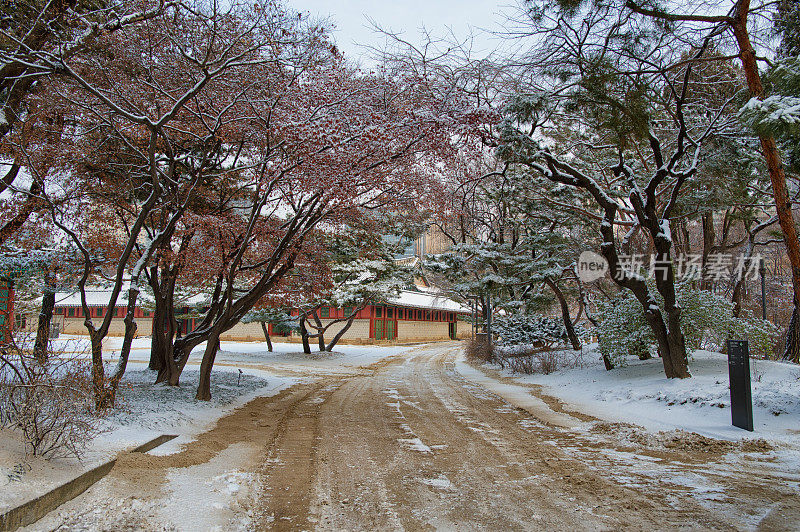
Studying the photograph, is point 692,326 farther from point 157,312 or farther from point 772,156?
point 157,312

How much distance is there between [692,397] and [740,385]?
1797mm

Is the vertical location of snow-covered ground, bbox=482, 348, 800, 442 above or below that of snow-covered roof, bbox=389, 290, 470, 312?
below

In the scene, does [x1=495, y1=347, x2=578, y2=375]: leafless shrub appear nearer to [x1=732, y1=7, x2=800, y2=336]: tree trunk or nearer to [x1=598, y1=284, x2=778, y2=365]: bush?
[x1=598, y1=284, x2=778, y2=365]: bush

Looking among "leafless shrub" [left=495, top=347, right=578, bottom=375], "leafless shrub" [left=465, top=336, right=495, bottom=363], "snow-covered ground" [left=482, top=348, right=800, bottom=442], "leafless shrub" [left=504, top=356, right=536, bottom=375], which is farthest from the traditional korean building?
"snow-covered ground" [left=482, top=348, right=800, bottom=442]

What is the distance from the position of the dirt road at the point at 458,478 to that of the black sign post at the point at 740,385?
3.12 ft

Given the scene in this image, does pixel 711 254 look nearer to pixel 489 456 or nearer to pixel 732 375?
pixel 732 375

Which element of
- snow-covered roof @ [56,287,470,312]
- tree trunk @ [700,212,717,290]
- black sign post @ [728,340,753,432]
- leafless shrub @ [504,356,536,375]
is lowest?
leafless shrub @ [504,356,536,375]

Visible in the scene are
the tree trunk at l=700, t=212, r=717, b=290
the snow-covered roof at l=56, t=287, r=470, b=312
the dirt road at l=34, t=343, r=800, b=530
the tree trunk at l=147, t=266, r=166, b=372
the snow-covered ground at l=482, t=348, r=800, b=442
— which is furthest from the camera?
the snow-covered roof at l=56, t=287, r=470, b=312

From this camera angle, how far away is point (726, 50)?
29.1ft

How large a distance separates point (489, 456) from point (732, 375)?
440 cm

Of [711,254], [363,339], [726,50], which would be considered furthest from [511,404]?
[363,339]

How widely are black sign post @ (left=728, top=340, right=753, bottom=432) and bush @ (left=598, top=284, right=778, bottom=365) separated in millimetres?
3868

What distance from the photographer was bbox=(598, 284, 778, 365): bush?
10938 mm

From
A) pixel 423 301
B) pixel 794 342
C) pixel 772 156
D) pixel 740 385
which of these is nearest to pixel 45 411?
pixel 740 385
